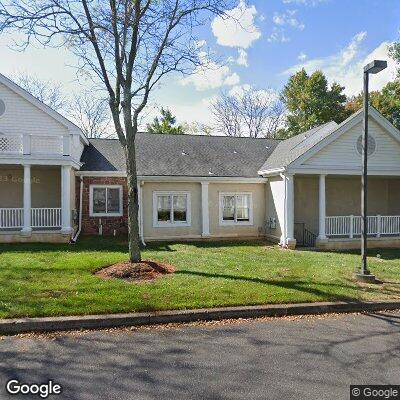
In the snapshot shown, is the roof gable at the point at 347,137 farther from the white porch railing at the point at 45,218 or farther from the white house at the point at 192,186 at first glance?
the white porch railing at the point at 45,218

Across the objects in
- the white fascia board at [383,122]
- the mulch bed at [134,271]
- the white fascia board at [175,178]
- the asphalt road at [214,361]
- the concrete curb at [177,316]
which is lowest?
the asphalt road at [214,361]

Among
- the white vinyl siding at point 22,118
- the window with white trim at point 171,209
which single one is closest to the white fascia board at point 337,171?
the window with white trim at point 171,209

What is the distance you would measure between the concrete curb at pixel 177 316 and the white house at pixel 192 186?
8017 mm

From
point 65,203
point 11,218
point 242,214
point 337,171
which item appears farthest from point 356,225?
point 11,218

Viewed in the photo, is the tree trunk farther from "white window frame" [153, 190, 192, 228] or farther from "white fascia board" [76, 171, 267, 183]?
"white window frame" [153, 190, 192, 228]

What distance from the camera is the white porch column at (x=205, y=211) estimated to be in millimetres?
17047

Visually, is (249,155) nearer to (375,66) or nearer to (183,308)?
(375,66)

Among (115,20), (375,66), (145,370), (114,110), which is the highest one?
(115,20)

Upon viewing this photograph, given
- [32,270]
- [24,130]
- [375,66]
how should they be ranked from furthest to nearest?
[24,130] < [32,270] < [375,66]

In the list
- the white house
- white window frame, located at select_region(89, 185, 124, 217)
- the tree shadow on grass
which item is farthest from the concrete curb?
white window frame, located at select_region(89, 185, 124, 217)

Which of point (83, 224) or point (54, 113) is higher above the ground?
point (54, 113)

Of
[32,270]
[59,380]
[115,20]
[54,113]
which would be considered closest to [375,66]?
[115,20]

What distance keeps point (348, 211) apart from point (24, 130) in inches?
633

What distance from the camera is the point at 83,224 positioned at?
17156 millimetres
